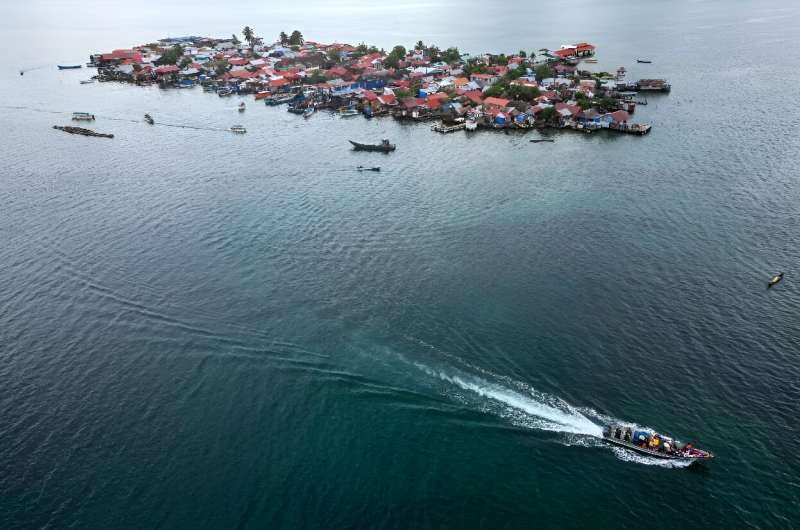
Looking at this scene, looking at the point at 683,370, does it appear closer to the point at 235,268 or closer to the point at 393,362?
the point at 393,362

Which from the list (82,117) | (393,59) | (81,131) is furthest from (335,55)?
(81,131)

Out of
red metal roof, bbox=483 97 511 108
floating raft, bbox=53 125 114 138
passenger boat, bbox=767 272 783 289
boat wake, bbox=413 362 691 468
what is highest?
red metal roof, bbox=483 97 511 108

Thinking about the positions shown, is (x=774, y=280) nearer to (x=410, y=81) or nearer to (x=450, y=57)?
(x=410, y=81)

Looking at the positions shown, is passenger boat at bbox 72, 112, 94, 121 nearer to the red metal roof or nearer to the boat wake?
the red metal roof

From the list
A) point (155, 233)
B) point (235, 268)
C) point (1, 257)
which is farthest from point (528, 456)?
point (1, 257)

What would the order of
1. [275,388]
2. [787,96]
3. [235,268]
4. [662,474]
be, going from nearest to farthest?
[662,474] → [275,388] → [235,268] → [787,96]

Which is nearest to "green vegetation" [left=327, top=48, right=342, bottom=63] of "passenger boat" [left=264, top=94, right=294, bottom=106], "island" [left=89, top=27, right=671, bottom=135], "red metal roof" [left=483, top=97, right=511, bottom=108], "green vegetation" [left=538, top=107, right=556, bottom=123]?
"island" [left=89, top=27, right=671, bottom=135]
